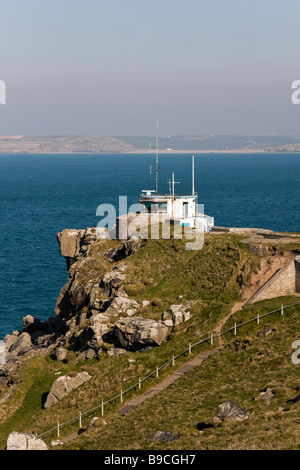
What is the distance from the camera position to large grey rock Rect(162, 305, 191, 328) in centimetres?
5281

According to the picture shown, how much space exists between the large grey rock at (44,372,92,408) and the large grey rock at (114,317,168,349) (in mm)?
4400

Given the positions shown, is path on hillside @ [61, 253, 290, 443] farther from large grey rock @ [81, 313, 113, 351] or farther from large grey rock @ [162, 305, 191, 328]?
large grey rock @ [81, 313, 113, 351]

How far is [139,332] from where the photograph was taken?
51.3 meters

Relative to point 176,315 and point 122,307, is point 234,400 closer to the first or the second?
point 176,315

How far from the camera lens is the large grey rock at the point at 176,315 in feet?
173

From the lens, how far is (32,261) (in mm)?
117188

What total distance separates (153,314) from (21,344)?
1877cm

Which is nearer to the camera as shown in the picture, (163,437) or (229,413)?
(163,437)

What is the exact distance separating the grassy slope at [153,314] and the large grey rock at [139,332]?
0.94 meters

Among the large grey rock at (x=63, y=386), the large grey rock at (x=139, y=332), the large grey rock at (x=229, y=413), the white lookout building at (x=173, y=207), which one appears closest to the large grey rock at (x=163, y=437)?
the large grey rock at (x=229, y=413)

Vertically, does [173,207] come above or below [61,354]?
above

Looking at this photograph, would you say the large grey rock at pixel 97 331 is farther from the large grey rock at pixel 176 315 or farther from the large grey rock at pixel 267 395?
the large grey rock at pixel 267 395

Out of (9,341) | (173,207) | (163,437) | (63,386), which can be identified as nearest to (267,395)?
(163,437)
